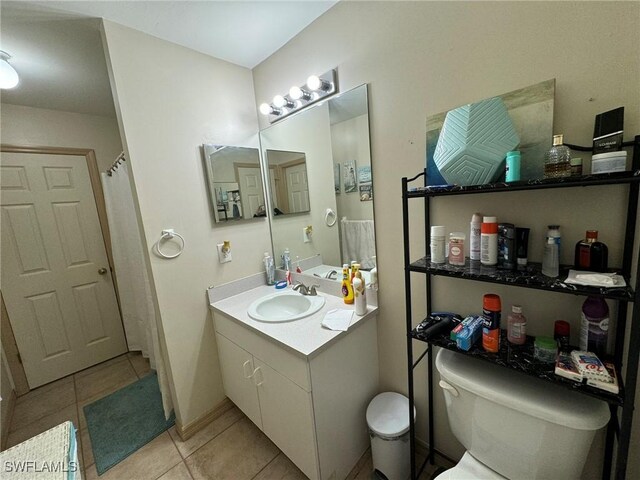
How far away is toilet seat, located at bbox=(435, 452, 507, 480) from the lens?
88 centimetres

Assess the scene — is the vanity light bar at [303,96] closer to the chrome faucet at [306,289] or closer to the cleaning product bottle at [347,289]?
the cleaning product bottle at [347,289]

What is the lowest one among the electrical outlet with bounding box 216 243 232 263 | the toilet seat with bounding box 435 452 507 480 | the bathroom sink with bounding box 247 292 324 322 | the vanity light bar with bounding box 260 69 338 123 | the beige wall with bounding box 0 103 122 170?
the toilet seat with bounding box 435 452 507 480

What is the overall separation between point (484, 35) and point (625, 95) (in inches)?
18.4

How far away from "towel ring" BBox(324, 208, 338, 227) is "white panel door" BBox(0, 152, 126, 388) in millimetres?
2259

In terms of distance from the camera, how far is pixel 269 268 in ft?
6.24

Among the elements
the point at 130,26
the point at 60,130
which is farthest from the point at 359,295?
the point at 60,130

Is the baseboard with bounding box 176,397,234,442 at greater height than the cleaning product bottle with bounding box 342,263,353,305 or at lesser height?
lesser

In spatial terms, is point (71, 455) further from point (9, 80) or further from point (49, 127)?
point (49, 127)

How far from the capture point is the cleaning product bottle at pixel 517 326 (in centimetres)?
91

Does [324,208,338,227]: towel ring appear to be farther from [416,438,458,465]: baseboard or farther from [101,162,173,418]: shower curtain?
[416,438,458,465]: baseboard

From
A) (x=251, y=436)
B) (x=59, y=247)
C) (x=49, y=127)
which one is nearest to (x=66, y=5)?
(x=49, y=127)

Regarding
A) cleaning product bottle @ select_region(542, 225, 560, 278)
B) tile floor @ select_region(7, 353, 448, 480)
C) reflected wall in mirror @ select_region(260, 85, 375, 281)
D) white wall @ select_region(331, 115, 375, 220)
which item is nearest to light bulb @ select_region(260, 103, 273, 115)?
reflected wall in mirror @ select_region(260, 85, 375, 281)

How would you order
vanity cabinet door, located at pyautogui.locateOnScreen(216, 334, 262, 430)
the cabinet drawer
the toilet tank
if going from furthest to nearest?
vanity cabinet door, located at pyautogui.locateOnScreen(216, 334, 262, 430) → the cabinet drawer → the toilet tank

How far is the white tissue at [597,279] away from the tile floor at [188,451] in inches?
46.8
